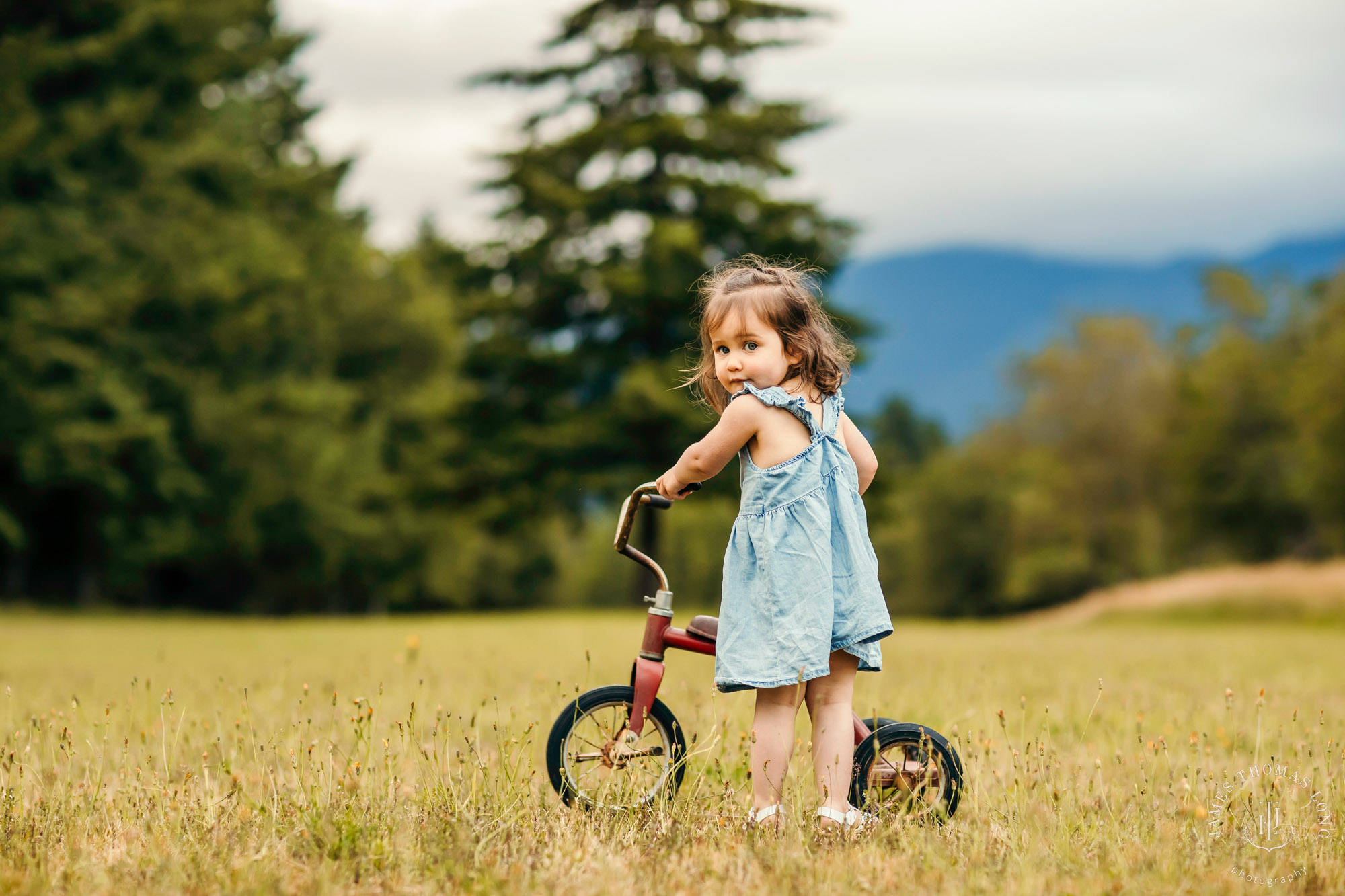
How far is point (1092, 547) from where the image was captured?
162 ft

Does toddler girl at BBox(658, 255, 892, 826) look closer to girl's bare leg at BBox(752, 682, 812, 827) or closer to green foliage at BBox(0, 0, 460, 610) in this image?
girl's bare leg at BBox(752, 682, 812, 827)

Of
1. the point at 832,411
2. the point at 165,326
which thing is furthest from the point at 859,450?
the point at 165,326

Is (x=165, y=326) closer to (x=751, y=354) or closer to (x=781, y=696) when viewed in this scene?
(x=751, y=354)

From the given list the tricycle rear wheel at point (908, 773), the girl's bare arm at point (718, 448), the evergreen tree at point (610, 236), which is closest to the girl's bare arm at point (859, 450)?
the girl's bare arm at point (718, 448)

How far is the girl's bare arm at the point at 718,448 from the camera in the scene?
3234 mm

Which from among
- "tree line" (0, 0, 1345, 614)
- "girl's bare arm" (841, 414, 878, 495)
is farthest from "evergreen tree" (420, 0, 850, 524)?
"girl's bare arm" (841, 414, 878, 495)

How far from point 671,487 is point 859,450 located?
682 mm

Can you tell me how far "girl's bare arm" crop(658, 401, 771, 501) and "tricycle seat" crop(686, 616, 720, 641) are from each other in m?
0.38

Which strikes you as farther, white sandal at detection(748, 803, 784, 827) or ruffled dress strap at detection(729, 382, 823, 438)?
ruffled dress strap at detection(729, 382, 823, 438)

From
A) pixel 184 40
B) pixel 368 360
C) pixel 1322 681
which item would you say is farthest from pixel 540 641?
pixel 368 360

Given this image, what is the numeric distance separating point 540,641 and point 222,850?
9.50m

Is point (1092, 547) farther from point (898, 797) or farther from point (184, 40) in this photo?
point (898, 797)

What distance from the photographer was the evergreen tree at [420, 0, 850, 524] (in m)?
20.5

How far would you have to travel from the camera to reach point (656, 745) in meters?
3.51
